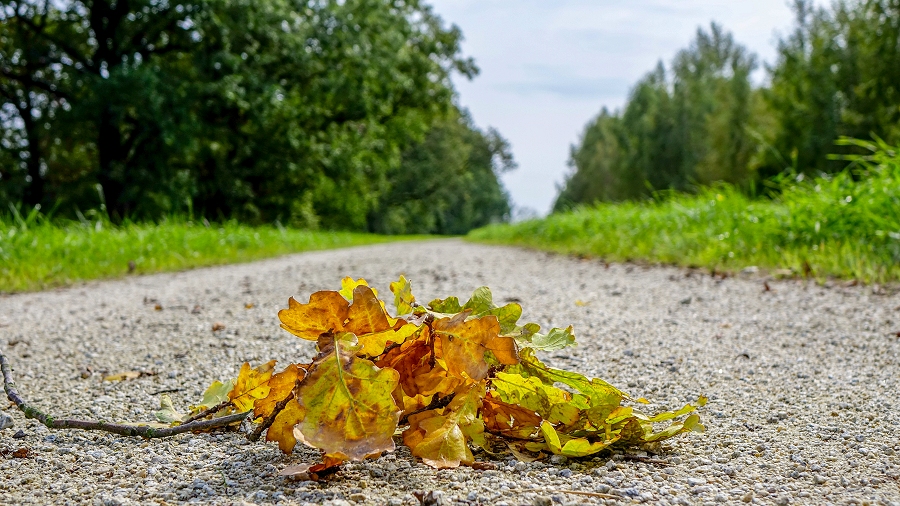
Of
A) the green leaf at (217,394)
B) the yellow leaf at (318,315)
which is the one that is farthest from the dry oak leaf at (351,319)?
the green leaf at (217,394)

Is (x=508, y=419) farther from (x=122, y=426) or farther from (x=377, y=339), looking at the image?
(x=122, y=426)

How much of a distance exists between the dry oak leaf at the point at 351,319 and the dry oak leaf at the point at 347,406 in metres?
0.06

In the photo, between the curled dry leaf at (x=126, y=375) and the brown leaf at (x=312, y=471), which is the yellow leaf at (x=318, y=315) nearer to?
the brown leaf at (x=312, y=471)

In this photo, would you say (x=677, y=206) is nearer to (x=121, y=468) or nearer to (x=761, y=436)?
(x=761, y=436)

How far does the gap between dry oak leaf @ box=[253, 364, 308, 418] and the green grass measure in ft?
13.4

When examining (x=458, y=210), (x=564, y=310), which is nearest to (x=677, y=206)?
(x=564, y=310)

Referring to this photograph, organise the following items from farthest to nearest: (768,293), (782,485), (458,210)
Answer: (458,210)
(768,293)
(782,485)

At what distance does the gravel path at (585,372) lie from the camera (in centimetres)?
138

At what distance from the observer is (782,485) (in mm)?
1406

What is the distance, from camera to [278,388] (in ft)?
5.04

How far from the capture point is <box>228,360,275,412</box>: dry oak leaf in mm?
1655

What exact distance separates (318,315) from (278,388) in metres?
0.24

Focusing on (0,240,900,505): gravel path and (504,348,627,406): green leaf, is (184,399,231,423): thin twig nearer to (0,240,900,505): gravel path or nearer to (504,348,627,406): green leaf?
(0,240,900,505): gravel path

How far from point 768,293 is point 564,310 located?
1412mm
